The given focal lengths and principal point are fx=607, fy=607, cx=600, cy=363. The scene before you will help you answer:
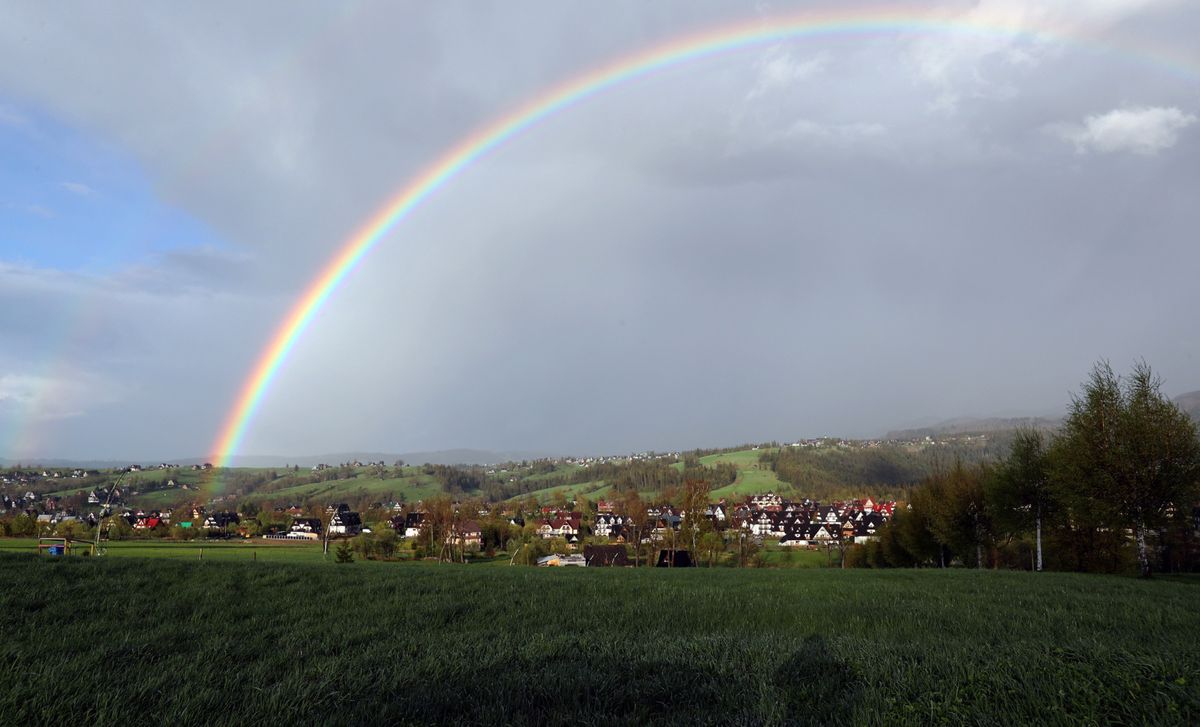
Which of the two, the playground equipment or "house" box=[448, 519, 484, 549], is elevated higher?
the playground equipment

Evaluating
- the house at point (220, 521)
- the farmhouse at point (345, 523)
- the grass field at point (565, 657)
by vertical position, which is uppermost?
the grass field at point (565, 657)

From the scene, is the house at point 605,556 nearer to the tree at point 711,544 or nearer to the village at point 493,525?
the village at point 493,525

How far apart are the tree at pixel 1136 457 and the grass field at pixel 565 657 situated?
19.1 m

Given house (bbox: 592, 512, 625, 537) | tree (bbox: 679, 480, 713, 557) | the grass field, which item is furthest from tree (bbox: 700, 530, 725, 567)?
house (bbox: 592, 512, 625, 537)

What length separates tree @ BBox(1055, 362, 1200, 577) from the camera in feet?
82.4

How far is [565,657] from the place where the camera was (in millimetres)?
5703

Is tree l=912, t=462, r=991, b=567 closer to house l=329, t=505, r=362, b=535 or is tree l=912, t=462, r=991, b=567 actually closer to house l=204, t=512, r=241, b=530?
house l=329, t=505, r=362, b=535

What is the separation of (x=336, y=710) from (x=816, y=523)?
137810 millimetres

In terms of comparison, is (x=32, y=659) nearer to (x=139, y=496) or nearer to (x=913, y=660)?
(x=913, y=660)

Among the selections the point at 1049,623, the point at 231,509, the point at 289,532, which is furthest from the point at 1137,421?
the point at 231,509

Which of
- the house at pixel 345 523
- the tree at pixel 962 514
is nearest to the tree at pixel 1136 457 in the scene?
the tree at pixel 962 514

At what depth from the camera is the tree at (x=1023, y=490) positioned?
3412 cm

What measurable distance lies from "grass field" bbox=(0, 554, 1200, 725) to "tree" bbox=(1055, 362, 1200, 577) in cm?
1906

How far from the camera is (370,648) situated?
621cm
